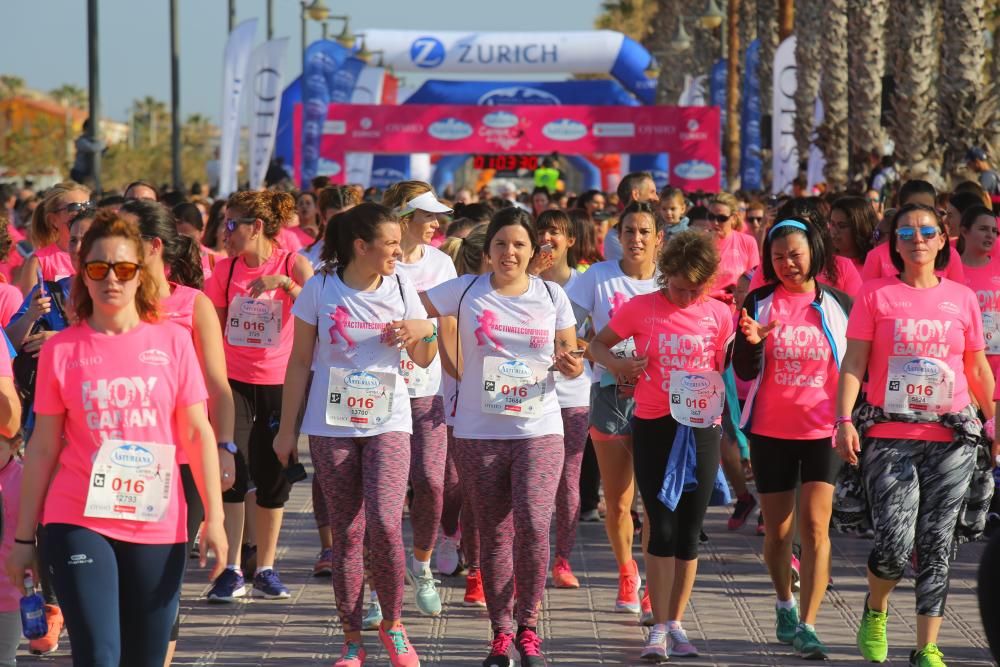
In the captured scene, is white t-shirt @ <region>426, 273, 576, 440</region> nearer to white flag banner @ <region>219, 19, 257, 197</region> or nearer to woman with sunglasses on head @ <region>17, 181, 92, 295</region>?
woman with sunglasses on head @ <region>17, 181, 92, 295</region>

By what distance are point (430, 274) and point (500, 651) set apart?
2.29 m

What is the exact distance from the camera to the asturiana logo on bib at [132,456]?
461 centimetres

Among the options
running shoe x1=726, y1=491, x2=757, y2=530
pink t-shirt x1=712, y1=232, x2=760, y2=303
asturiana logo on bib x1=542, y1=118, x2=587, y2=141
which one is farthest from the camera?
asturiana logo on bib x1=542, y1=118, x2=587, y2=141

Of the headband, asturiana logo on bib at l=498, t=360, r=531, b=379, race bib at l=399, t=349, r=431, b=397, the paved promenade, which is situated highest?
the headband

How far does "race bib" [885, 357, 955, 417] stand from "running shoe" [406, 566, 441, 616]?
250 centimetres

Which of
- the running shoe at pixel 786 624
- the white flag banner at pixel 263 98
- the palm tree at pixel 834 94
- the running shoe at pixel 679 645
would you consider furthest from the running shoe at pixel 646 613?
the white flag banner at pixel 263 98

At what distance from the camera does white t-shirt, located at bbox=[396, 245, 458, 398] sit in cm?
793

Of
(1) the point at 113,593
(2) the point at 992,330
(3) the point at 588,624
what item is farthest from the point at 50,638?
(2) the point at 992,330

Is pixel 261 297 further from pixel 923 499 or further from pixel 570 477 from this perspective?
pixel 923 499

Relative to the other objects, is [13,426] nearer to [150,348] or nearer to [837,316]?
[150,348]

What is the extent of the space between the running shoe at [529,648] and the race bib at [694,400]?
1.07 metres

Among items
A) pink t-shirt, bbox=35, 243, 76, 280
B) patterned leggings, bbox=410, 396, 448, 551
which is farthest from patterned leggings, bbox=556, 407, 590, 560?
pink t-shirt, bbox=35, 243, 76, 280

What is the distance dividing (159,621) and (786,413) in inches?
122

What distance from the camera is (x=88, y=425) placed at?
4621 mm
